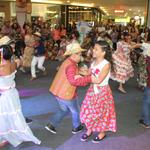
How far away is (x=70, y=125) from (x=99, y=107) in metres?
0.99

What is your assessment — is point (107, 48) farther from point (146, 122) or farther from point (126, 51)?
point (126, 51)

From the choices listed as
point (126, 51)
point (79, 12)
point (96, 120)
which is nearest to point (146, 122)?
point (96, 120)

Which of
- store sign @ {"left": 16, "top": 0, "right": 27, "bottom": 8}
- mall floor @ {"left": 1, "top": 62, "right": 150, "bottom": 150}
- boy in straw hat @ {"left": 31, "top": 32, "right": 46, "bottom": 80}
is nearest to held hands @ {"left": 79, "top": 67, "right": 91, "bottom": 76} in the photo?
mall floor @ {"left": 1, "top": 62, "right": 150, "bottom": 150}

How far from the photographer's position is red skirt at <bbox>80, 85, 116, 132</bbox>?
13.4 feet

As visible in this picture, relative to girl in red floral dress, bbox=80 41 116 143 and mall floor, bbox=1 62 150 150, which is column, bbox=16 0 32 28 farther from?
girl in red floral dress, bbox=80 41 116 143

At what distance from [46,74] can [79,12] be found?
59.8 ft

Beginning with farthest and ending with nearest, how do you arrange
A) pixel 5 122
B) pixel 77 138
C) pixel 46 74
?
pixel 46 74 → pixel 77 138 → pixel 5 122

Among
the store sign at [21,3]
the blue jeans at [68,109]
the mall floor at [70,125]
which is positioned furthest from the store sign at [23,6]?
the blue jeans at [68,109]

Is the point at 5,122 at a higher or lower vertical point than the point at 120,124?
higher

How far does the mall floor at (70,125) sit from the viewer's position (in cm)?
420

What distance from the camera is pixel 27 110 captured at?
18.6 ft

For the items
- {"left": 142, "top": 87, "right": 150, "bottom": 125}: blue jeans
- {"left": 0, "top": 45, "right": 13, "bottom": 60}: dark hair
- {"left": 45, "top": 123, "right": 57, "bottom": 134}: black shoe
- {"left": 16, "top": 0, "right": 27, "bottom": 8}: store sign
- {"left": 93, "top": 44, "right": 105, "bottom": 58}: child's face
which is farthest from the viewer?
{"left": 16, "top": 0, "right": 27, "bottom": 8}: store sign

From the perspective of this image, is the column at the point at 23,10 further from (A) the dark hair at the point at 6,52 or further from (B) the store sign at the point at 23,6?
(A) the dark hair at the point at 6,52

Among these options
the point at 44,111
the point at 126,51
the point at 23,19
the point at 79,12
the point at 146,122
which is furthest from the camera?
the point at 79,12
